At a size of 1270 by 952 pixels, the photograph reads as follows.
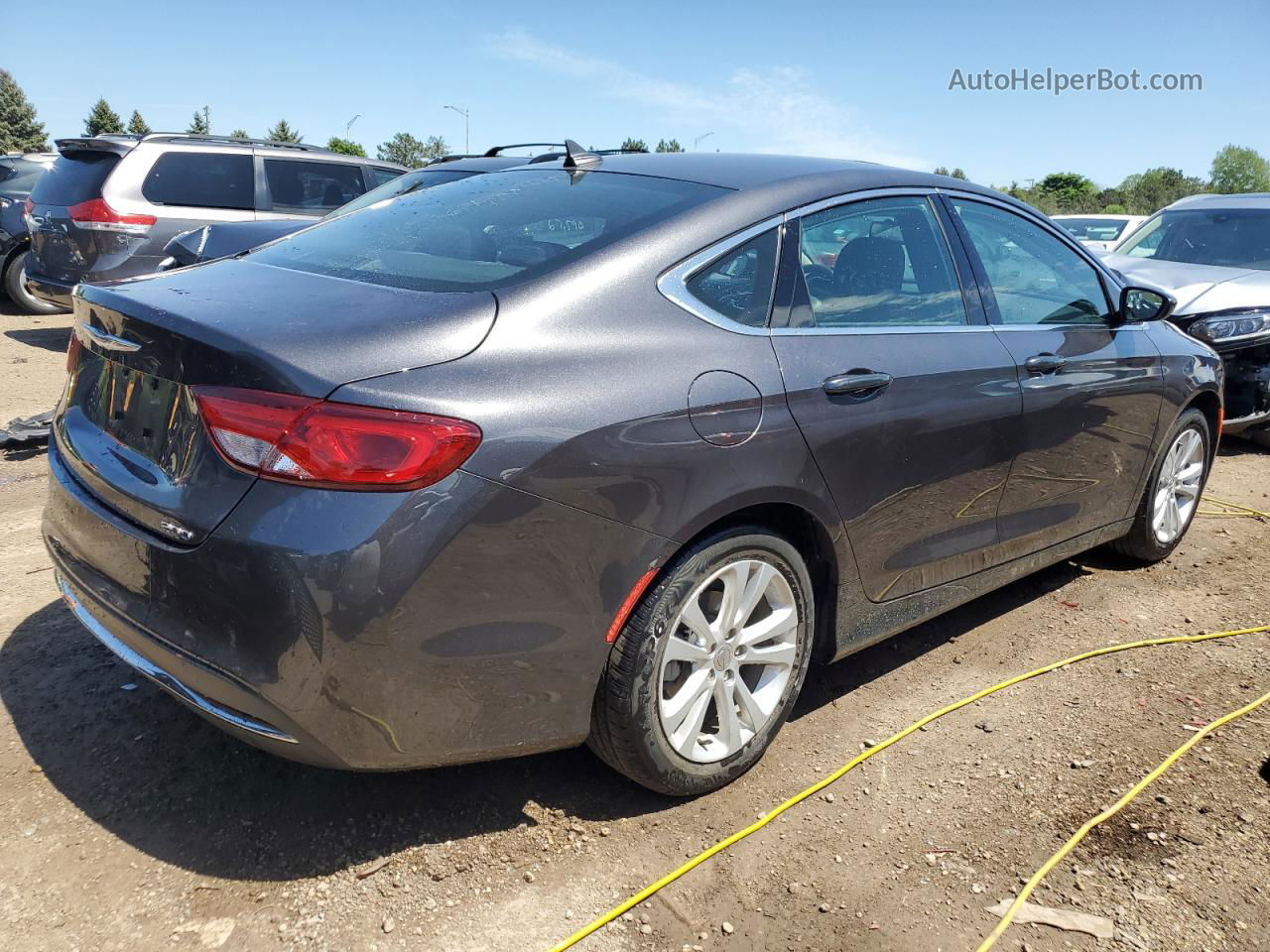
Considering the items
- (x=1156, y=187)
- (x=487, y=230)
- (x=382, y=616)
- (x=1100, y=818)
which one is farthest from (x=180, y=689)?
(x=1156, y=187)

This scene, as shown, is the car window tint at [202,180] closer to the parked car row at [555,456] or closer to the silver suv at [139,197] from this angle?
the silver suv at [139,197]

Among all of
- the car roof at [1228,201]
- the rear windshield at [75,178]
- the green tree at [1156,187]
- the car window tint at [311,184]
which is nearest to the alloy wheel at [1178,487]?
the car roof at [1228,201]

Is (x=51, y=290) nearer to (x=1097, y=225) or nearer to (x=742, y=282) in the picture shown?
(x=742, y=282)

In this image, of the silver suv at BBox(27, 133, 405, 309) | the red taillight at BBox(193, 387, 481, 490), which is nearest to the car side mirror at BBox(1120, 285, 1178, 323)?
the red taillight at BBox(193, 387, 481, 490)

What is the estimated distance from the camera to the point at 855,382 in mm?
2816

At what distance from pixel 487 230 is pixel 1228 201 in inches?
304

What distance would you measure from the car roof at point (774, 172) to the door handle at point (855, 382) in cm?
52

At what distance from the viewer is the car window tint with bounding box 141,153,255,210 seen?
9.02 metres

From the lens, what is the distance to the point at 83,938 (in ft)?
7.00

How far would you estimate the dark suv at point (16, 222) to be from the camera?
11.2 m

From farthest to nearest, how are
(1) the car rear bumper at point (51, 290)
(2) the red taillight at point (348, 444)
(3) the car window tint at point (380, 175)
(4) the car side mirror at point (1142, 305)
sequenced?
(3) the car window tint at point (380, 175) → (1) the car rear bumper at point (51, 290) → (4) the car side mirror at point (1142, 305) → (2) the red taillight at point (348, 444)

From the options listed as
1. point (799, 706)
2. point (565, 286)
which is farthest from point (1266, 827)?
point (565, 286)

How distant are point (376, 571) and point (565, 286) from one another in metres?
0.81

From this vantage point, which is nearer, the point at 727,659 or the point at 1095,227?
the point at 727,659
